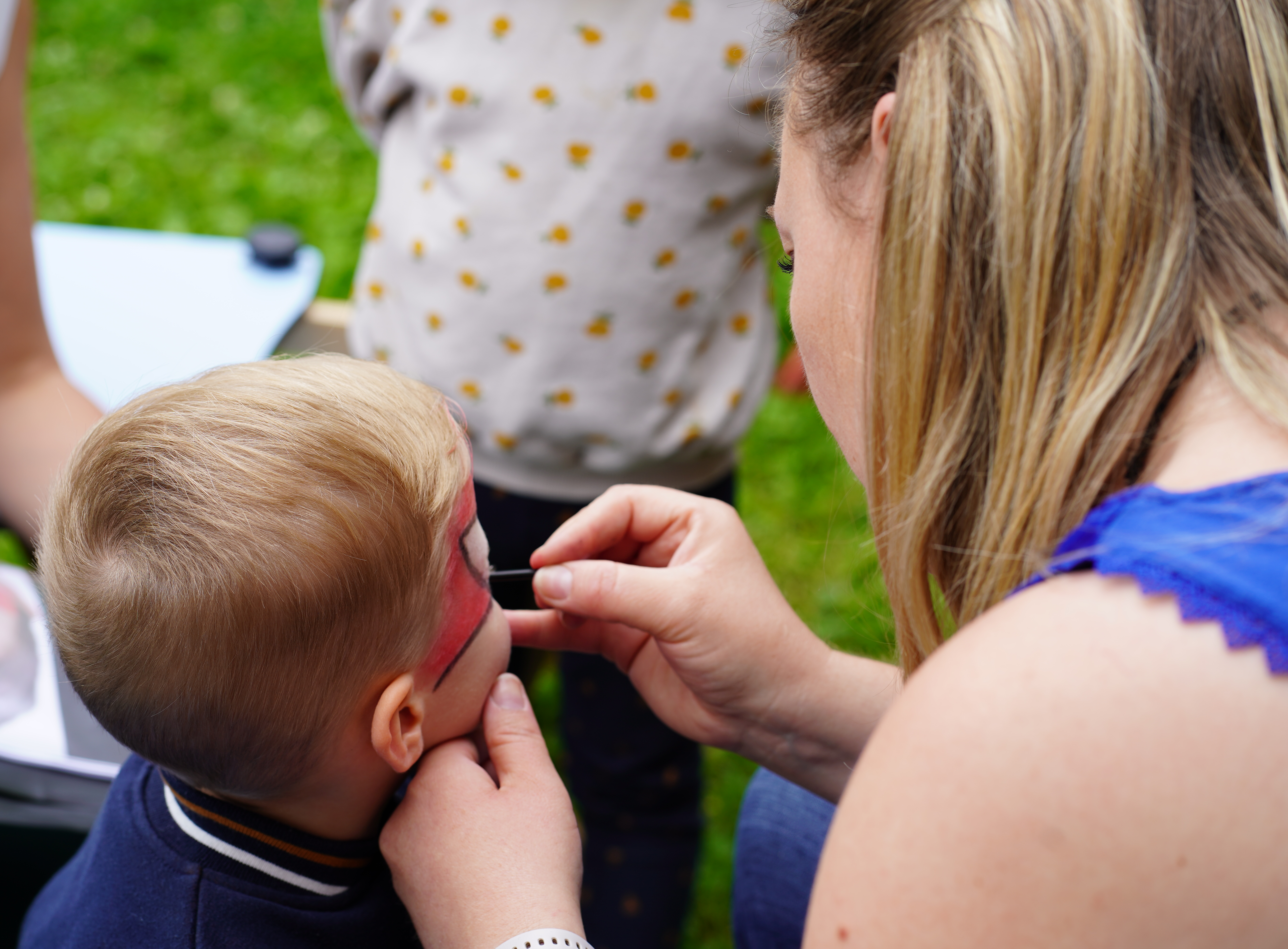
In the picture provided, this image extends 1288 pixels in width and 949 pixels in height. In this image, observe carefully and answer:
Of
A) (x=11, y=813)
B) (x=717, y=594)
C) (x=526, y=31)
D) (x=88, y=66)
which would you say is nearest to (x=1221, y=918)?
(x=717, y=594)

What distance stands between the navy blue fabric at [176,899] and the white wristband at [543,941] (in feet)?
0.74

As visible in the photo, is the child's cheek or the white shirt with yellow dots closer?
the child's cheek

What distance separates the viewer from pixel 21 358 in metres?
1.74

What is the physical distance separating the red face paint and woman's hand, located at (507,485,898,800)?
124mm

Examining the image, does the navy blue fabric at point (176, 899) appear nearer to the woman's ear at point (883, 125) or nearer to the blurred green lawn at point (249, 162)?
the woman's ear at point (883, 125)

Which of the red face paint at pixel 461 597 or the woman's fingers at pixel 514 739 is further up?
the red face paint at pixel 461 597

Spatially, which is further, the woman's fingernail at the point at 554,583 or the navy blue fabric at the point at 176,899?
the woman's fingernail at the point at 554,583

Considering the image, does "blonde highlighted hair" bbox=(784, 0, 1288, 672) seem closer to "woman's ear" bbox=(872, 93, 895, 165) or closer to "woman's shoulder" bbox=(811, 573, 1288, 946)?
"woman's ear" bbox=(872, 93, 895, 165)

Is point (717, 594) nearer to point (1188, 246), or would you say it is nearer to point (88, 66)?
point (1188, 246)

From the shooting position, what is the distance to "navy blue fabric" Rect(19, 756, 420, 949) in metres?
1.09

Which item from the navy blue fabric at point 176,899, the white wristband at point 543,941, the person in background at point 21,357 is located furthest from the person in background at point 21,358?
the white wristband at point 543,941

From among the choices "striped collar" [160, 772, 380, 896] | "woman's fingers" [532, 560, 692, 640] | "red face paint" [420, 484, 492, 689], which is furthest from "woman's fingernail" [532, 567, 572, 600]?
"striped collar" [160, 772, 380, 896]

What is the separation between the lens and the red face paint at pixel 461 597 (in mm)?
1152

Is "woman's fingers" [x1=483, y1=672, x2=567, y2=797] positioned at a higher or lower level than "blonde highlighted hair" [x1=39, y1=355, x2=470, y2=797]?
lower
